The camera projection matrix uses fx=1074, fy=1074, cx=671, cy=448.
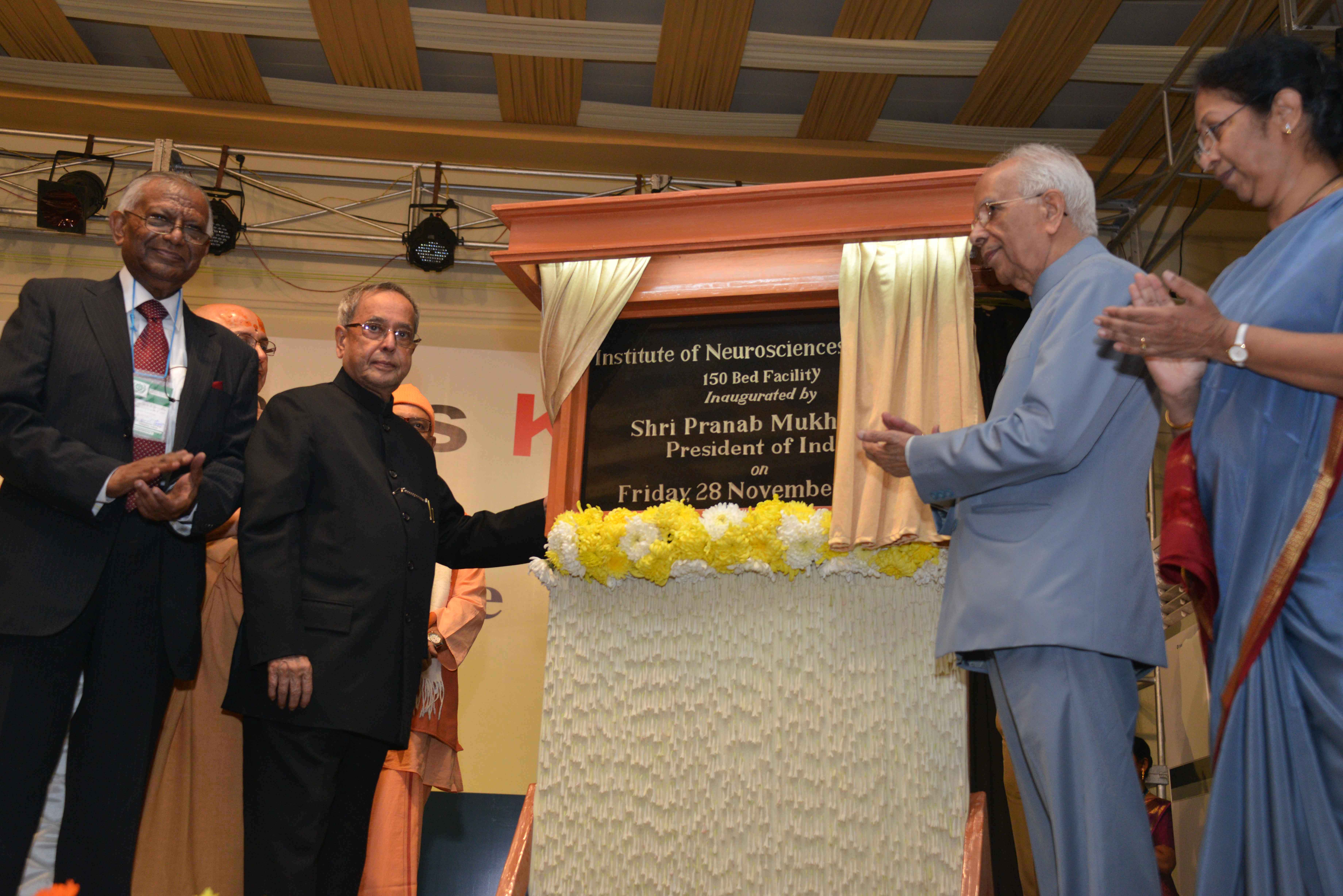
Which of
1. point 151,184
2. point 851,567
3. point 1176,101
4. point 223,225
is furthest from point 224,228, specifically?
point 1176,101

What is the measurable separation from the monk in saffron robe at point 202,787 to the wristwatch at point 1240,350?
2384mm

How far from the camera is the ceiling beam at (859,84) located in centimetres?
643

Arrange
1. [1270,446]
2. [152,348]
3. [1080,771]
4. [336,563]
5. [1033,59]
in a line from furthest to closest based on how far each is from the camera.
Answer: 1. [1033,59]
2. [336,563]
3. [152,348]
4. [1080,771]
5. [1270,446]

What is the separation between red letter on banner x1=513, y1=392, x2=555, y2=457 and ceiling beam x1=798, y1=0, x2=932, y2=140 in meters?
2.69

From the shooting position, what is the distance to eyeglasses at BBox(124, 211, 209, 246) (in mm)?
2707

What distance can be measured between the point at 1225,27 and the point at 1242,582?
5.74 meters

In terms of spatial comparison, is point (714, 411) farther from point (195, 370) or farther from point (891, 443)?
point (195, 370)

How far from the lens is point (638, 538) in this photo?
314 centimetres

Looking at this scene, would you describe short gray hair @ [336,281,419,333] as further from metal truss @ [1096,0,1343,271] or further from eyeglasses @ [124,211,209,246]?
metal truss @ [1096,0,1343,271]

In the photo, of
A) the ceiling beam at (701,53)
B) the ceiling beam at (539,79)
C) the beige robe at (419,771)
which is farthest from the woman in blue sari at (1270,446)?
the ceiling beam at (539,79)

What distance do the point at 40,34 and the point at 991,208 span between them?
22.8 feet

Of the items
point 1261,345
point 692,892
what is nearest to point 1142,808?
point 1261,345

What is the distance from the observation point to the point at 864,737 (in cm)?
288

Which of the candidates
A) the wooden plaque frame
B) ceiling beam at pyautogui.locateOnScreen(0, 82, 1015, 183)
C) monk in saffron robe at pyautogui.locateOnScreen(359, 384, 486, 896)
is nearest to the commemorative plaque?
the wooden plaque frame
